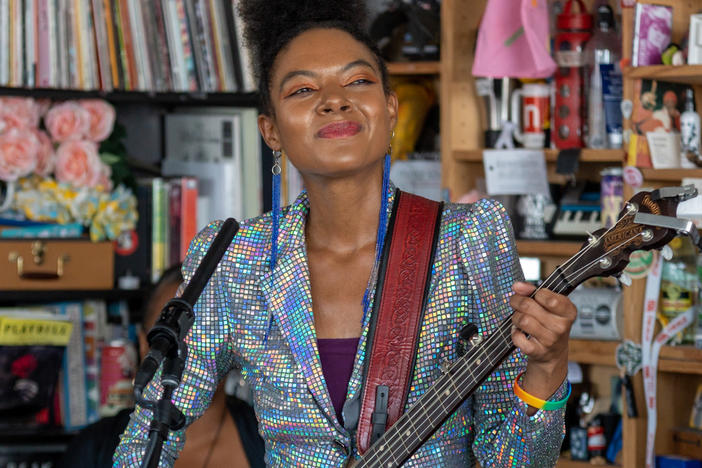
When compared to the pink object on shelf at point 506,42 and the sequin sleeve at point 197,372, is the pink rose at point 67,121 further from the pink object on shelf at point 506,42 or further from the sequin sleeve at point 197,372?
the sequin sleeve at point 197,372

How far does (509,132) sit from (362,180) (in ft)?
4.64

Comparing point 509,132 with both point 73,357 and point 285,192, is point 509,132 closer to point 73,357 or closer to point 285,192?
point 285,192

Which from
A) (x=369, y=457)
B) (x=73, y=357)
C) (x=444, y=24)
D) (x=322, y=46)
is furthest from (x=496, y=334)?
(x=73, y=357)

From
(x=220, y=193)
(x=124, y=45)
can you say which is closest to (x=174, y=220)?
(x=220, y=193)

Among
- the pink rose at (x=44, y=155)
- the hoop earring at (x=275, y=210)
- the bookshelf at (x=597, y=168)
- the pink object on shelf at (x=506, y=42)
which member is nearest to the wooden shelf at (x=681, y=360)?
the bookshelf at (x=597, y=168)

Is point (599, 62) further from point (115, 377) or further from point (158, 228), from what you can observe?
point (115, 377)

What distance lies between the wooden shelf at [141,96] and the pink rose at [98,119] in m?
0.02

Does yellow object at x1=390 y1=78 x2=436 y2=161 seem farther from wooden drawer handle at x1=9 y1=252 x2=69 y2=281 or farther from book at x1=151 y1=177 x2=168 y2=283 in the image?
wooden drawer handle at x1=9 y1=252 x2=69 y2=281

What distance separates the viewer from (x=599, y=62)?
2.82 meters

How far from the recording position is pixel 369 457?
4.98 ft

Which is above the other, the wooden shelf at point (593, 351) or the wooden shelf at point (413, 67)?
the wooden shelf at point (413, 67)

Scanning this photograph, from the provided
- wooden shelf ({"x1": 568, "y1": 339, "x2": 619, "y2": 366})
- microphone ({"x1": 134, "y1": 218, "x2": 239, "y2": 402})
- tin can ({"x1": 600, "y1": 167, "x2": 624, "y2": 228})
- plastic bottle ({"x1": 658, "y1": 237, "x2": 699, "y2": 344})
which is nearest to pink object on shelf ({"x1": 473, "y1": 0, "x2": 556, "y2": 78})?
tin can ({"x1": 600, "y1": 167, "x2": 624, "y2": 228})

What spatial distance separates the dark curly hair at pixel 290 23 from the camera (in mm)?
1692

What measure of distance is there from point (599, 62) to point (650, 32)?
28cm
